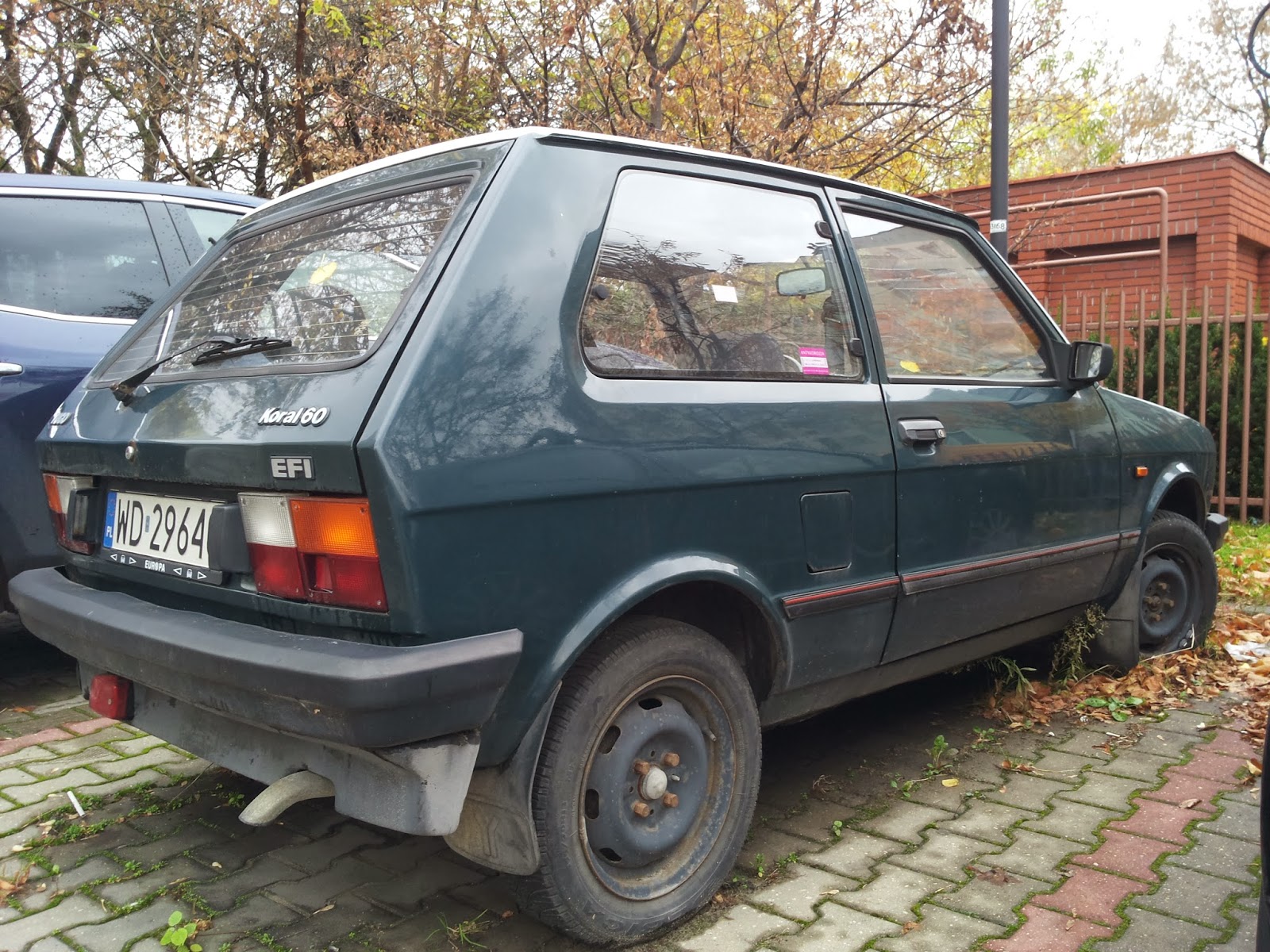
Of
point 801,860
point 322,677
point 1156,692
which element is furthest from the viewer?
point 1156,692

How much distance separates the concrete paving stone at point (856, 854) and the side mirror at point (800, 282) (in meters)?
1.53

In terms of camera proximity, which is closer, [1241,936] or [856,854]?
[1241,936]

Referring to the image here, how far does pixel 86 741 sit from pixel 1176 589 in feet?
14.5

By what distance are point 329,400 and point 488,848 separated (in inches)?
38.2

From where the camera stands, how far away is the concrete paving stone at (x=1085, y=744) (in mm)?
3506

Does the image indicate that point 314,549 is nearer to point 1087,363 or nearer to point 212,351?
point 212,351

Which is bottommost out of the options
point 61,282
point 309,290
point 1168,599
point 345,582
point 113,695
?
point 1168,599

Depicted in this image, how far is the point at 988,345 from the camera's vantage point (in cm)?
347

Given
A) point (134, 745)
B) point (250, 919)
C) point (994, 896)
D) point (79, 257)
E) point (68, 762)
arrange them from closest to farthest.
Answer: point (250, 919)
point (994, 896)
point (68, 762)
point (134, 745)
point (79, 257)

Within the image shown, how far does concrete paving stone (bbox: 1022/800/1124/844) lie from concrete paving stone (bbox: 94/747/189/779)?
8.98ft

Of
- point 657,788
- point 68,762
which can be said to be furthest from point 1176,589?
point 68,762

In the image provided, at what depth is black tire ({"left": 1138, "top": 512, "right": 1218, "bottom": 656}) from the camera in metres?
4.21

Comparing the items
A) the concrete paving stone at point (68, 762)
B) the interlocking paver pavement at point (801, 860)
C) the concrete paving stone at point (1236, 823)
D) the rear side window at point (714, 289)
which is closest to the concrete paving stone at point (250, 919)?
the interlocking paver pavement at point (801, 860)

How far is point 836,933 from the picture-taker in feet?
7.61
